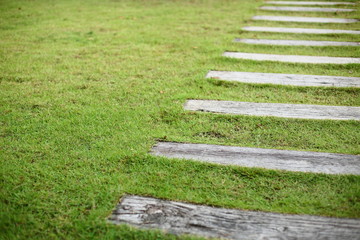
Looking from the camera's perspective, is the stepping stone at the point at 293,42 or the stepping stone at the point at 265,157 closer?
the stepping stone at the point at 265,157

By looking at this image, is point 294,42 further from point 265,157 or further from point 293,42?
point 265,157

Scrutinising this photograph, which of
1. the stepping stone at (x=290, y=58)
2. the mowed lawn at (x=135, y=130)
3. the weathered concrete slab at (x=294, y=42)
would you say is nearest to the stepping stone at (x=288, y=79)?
the mowed lawn at (x=135, y=130)

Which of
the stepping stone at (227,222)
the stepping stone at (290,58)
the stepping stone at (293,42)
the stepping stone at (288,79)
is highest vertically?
the stepping stone at (293,42)

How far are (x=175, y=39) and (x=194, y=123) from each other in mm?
2993

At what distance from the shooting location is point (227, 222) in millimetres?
1798

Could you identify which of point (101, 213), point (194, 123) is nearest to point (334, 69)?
point (194, 123)

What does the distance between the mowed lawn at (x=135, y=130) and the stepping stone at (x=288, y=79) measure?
0.15 meters

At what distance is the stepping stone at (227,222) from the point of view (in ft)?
5.58

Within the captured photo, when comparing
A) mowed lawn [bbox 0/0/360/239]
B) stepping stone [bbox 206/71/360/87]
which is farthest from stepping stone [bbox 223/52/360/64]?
stepping stone [bbox 206/71/360/87]

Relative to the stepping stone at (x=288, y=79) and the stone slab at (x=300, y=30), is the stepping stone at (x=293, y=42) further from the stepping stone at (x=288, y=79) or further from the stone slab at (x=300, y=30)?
the stepping stone at (x=288, y=79)

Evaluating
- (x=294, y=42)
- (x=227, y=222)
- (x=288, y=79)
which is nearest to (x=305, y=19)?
(x=294, y=42)

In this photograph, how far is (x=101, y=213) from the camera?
188 centimetres

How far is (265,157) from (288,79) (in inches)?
71.0

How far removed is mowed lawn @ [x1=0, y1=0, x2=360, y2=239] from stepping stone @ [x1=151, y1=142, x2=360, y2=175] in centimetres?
8
